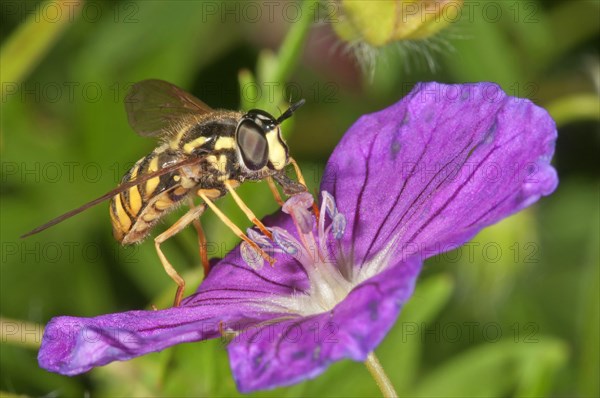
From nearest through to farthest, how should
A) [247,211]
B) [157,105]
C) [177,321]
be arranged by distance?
[177,321] → [247,211] → [157,105]

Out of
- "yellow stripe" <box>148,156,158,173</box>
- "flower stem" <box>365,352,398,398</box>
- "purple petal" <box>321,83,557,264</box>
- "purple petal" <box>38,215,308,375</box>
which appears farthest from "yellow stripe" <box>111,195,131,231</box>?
"flower stem" <box>365,352,398,398</box>

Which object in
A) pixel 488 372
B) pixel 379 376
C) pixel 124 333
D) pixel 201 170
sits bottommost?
pixel 488 372

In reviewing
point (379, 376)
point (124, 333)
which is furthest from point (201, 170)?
point (379, 376)

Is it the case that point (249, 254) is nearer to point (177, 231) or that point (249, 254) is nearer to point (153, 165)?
point (177, 231)

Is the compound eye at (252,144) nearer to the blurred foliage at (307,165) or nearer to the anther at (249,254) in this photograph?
the anther at (249,254)

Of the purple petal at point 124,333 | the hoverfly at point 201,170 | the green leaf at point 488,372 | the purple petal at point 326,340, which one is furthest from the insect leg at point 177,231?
the green leaf at point 488,372

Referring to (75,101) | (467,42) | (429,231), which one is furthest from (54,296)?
(429,231)

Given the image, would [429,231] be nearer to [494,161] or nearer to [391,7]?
[494,161]
